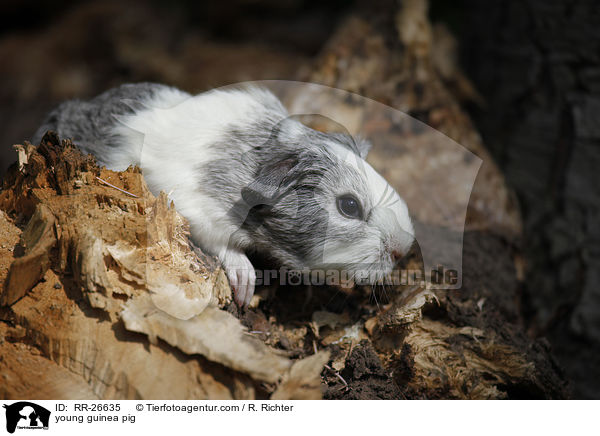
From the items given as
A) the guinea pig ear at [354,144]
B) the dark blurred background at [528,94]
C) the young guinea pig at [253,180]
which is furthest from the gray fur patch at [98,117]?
the dark blurred background at [528,94]

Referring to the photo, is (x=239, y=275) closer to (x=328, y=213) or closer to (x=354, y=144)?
(x=328, y=213)

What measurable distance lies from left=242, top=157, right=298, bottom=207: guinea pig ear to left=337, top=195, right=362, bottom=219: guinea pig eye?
0.30 meters

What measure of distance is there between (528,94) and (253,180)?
8.85 ft

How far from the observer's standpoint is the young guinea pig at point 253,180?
7.36ft

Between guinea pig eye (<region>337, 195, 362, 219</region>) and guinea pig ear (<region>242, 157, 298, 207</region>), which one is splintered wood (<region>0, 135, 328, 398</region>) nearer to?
guinea pig ear (<region>242, 157, 298, 207</region>)

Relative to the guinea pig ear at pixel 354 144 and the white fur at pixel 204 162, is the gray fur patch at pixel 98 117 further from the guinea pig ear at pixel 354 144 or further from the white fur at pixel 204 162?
the guinea pig ear at pixel 354 144

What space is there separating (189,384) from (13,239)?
1.04m

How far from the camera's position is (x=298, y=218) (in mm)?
2258

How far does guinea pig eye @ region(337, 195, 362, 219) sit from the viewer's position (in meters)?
2.25
